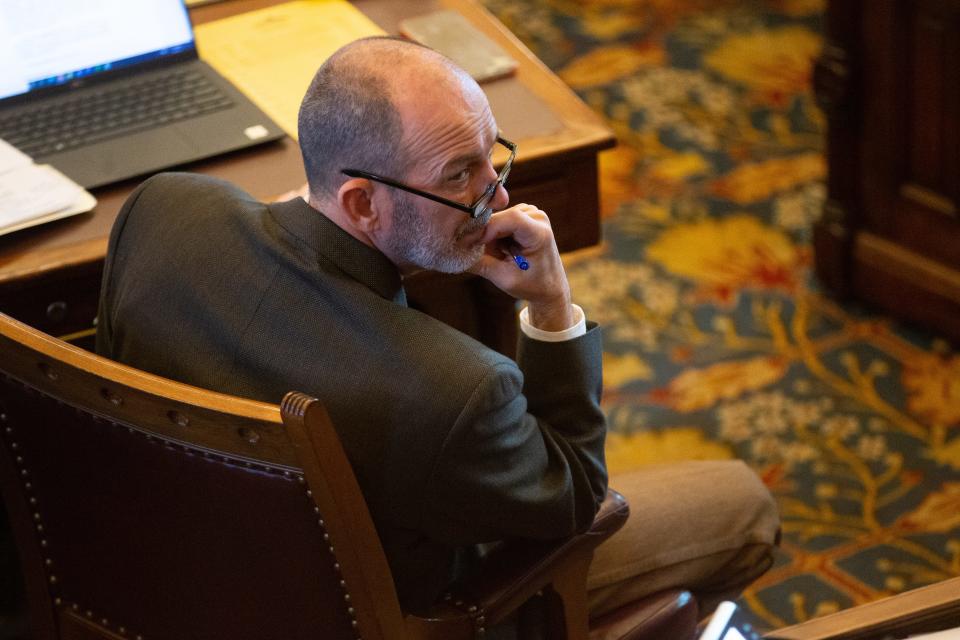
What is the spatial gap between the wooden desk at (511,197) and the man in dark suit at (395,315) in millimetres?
279

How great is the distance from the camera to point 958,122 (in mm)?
2512

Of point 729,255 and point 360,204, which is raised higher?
point 360,204

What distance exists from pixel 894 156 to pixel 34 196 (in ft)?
5.59

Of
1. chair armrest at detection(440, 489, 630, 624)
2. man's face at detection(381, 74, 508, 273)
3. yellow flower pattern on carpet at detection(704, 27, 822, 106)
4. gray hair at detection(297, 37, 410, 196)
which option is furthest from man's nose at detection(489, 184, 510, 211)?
yellow flower pattern on carpet at detection(704, 27, 822, 106)

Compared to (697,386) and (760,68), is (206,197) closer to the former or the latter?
(697,386)

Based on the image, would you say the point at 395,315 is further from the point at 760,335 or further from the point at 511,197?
the point at 760,335

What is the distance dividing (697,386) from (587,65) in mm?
1610

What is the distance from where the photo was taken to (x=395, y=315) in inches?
50.8

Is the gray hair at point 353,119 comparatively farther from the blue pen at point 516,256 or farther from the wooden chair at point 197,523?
the wooden chair at point 197,523

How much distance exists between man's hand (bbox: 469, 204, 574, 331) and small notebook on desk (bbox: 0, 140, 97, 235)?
2.21 feet

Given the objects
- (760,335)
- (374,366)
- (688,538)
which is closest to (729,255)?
(760,335)

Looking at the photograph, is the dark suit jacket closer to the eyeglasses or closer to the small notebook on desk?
the eyeglasses

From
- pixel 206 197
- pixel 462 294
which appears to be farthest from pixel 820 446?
pixel 206 197

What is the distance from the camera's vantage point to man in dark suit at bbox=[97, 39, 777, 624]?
1.26m
